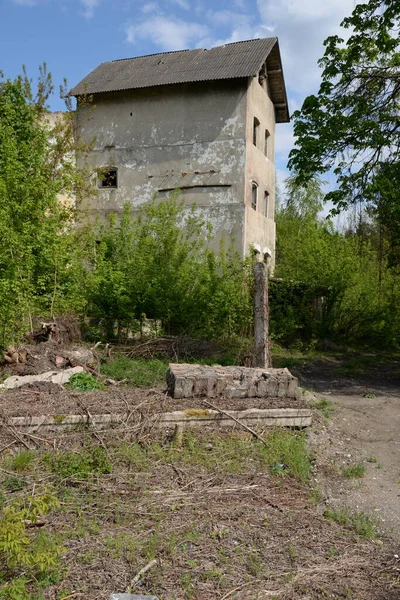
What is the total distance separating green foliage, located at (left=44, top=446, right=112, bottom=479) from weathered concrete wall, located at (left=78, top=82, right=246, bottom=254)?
1382 centimetres

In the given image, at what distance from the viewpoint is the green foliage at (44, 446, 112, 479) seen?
582 centimetres

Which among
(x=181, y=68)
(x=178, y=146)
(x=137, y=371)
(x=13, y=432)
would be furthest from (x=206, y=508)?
(x=181, y=68)

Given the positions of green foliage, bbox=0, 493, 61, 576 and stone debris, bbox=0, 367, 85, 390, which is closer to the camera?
green foliage, bbox=0, 493, 61, 576

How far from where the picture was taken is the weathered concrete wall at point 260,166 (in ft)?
65.5

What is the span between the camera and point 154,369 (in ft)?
37.1

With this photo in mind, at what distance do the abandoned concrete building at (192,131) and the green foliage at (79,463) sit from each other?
13.6m

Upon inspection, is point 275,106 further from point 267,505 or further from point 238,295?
point 267,505

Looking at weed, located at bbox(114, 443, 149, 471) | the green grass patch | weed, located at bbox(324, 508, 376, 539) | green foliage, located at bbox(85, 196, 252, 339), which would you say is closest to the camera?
weed, located at bbox(324, 508, 376, 539)

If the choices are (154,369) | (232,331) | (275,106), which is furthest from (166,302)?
(275,106)

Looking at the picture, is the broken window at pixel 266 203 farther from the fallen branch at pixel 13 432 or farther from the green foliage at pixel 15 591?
the green foliage at pixel 15 591

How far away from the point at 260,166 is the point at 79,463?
1753cm

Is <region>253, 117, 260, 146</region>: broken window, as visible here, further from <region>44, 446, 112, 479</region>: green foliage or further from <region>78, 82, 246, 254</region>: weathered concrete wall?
<region>44, 446, 112, 479</region>: green foliage

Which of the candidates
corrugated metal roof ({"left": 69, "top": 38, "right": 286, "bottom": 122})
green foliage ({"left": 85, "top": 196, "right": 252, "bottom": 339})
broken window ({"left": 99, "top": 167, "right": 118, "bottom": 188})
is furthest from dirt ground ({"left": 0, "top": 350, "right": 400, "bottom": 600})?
corrugated metal roof ({"left": 69, "top": 38, "right": 286, "bottom": 122})

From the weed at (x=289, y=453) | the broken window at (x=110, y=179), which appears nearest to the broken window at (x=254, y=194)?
the broken window at (x=110, y=179)
